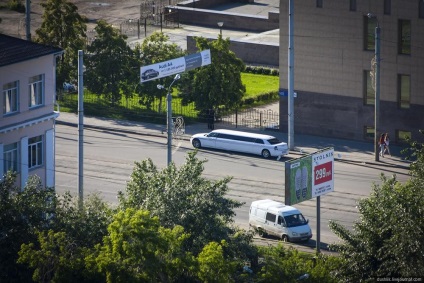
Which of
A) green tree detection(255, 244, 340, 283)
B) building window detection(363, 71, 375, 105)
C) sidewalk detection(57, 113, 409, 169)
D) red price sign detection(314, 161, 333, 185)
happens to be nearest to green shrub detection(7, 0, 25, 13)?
sidewalk detection(57, 113, 409, 169)

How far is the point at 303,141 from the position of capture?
6719cm

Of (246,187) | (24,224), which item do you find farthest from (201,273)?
(246,187)

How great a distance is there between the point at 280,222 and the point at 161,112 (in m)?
21.5

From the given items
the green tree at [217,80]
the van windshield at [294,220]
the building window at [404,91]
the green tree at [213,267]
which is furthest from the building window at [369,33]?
the green tree at [213,267]

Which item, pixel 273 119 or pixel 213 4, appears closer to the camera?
pixel 273 119

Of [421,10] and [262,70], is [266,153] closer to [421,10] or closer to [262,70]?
[421,10]

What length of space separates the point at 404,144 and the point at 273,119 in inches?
327

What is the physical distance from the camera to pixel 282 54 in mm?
68625

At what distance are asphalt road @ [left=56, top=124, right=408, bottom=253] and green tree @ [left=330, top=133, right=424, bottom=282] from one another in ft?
39.5

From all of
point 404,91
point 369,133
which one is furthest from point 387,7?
point 369,133

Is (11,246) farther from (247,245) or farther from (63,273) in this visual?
(247,245)

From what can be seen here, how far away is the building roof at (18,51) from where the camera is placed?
5085 centimetres

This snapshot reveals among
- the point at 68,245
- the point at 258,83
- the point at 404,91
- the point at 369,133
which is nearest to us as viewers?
the point at 68,245

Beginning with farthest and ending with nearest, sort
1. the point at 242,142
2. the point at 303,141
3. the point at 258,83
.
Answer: the point at 258,83 → the point at 303,141 → the point at 242,142
